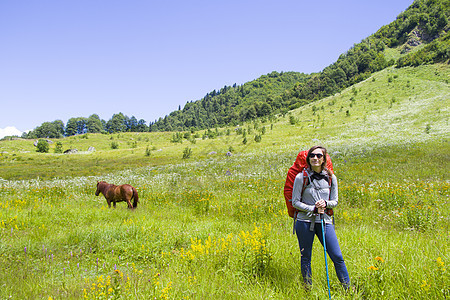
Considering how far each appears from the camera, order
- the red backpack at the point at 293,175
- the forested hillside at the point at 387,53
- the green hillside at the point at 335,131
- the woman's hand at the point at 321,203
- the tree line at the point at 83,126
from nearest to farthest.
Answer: the woman's hand at the point at 321,203 < the red backpack at the point at 293,175 < the green hillside at the point at 335,131 < the forested hillside at the point at 387,53 < the tree line at the point at 83,126

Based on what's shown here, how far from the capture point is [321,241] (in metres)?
→ 3.49

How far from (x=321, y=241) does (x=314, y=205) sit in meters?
0.62

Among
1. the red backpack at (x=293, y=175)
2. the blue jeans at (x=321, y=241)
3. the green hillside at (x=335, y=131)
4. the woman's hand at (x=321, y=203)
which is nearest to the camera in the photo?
the woman's hand at (x=321, y=203)

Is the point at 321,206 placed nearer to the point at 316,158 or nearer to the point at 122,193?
the point at 316,158

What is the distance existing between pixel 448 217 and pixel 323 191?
6.23m

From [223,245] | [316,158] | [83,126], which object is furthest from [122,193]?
[83,126]

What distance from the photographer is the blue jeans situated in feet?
11.0

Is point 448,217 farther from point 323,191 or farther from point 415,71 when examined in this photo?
point 415,71

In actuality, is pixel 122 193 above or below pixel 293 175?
below

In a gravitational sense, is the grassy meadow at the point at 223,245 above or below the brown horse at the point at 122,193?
below

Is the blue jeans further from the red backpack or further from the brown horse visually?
the brown horse

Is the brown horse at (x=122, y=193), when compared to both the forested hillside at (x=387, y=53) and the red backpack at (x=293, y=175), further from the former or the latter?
the forested hillside at (x=387, y=53)

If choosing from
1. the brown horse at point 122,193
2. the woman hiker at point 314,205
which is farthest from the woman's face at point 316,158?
the brown horse at point 122,193

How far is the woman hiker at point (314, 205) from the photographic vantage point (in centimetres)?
337
